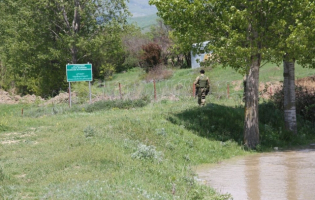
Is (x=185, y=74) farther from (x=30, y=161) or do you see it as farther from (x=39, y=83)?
(x=30, y=161)

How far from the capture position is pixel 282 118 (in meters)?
22.0

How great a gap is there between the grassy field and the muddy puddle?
0.76 metres

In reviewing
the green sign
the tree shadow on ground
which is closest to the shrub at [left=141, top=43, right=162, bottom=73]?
the green sign

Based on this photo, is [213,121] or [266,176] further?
[213,121]

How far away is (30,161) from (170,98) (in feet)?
50.0

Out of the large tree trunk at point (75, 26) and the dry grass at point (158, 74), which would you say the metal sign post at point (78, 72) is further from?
the dry grass at point (158, 74)

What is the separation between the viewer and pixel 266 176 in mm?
13273

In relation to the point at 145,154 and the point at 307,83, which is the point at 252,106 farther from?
the point at 307,83

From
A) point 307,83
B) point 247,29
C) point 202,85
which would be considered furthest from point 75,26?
point 247,29

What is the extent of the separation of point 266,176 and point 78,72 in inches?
674

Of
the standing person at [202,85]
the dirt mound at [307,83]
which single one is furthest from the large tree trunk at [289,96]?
the dirt mound at [307,83]

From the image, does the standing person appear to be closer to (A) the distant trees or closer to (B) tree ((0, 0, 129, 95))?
(A) the distant trees

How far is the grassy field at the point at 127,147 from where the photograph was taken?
9625 mm

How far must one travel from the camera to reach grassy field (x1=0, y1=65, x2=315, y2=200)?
9625 millimetres
